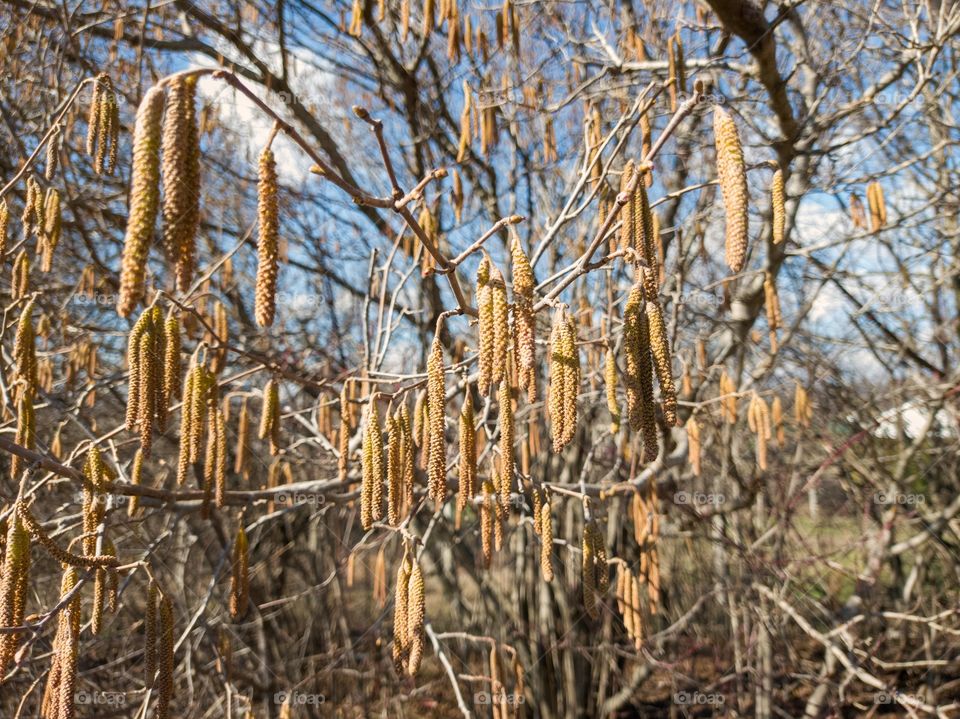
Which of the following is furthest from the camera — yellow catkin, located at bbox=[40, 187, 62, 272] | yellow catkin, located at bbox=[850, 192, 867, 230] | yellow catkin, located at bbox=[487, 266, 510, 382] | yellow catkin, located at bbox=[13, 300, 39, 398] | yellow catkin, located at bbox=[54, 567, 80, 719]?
yellow catkin, located at bbox=[850, 192, 867, 230]

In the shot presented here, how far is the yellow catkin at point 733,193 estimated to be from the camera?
3.49 ft

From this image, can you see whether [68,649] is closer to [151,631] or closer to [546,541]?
[151,631]

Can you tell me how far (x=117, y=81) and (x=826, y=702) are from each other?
237 inches

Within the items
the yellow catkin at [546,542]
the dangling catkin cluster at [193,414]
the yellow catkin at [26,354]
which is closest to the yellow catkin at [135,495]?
the dangling catkin cluster at [193,414]

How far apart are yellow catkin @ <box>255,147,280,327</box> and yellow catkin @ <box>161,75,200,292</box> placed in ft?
0.34

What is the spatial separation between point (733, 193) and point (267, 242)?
729mm

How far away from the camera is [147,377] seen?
142 centimetres

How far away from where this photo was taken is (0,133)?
3652 mm

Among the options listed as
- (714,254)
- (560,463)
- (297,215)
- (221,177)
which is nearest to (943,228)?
(714,254)

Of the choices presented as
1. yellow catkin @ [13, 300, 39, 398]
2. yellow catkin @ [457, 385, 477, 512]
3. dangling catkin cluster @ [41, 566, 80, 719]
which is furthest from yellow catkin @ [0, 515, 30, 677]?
yellow catkin @ [457, 385, 477, 512]

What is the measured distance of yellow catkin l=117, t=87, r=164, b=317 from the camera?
82 cm

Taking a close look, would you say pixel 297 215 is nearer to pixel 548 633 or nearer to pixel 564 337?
pixel 548 633

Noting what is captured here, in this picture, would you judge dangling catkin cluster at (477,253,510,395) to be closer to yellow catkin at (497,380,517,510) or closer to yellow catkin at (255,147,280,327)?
yellow catkin at (497,380,517,510)

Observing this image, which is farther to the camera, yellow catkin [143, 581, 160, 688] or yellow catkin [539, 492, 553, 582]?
yellow catkin [539, 492, 553, 582]
